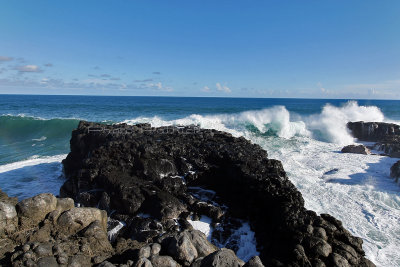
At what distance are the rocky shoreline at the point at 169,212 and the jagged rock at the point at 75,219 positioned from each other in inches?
0.8

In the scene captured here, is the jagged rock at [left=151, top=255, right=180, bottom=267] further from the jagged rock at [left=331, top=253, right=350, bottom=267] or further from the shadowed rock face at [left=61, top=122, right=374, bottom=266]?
the jagged rock at [left=331, top=253, right=350, bottom=267]

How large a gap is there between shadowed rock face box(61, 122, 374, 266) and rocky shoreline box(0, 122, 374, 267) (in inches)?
1.2

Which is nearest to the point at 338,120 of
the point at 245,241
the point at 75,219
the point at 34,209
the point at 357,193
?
the point at 357,193

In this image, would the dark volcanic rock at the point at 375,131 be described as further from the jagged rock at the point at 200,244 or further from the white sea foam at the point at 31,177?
the white sea foam at the point at 31,177

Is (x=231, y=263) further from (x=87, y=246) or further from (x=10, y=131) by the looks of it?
(x=10, y=131)

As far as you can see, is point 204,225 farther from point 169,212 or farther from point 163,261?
point 163,261

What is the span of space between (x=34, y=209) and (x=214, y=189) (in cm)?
547

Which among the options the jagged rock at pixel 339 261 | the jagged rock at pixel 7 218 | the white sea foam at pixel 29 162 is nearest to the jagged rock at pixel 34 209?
the jagged rock at pixel 7 218

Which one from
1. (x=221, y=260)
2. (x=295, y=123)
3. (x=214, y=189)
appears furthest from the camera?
(x=295, y=123)

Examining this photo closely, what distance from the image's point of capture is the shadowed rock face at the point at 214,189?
5.99m

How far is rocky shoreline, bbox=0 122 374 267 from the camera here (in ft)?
16.5

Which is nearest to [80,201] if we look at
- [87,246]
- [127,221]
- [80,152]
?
[127,221]

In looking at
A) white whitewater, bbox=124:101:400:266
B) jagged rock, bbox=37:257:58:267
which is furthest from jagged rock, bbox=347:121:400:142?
jagged rock, bbox=37:257:58:267

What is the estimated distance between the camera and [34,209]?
18.5 feet
